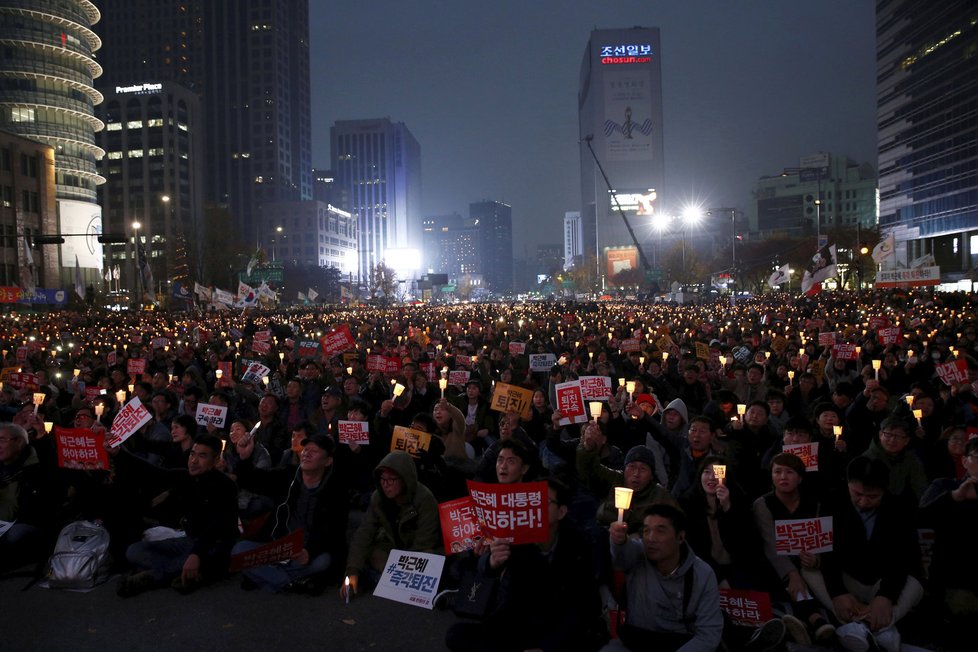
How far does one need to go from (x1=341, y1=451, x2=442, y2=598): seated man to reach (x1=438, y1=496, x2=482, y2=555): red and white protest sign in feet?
1.01

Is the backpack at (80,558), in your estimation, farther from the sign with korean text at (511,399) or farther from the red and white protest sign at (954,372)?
the red and white protest sign at (954,372)

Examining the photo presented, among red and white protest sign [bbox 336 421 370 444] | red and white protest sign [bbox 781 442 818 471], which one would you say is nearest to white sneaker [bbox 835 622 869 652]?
red and white protest sign [bbox 781 442 818 471]

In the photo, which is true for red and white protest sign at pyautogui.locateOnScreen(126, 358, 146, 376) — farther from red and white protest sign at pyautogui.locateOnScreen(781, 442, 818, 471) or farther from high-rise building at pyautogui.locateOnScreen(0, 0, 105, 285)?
high-rise building at pyautogui.locateOnScreen(0, 0, 105, 285)

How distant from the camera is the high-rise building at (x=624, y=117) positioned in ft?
445

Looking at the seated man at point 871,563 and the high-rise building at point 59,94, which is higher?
the high-rise building at point 59,94

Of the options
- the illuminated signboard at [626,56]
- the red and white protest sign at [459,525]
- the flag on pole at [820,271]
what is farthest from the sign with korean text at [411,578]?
the illuminated signboard at [626,56]

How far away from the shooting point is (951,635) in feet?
15.3

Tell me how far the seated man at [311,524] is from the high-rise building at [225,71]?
483 ft

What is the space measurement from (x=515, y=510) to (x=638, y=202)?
128353 mm

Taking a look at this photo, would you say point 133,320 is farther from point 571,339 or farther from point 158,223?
point 158,223

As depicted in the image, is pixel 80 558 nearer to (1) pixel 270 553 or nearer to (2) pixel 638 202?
(1) pixel 270 553

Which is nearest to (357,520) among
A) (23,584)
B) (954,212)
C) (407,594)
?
(407,594)

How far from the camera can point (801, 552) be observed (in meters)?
4.74

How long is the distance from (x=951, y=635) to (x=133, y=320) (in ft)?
104
